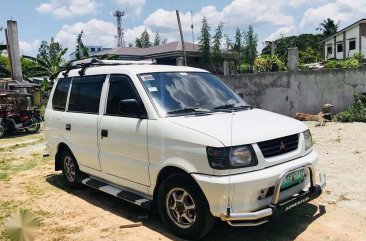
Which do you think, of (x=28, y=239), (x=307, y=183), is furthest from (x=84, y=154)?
(x=28, y=239)

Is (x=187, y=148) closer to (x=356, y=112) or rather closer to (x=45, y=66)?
(x=356, y=112)

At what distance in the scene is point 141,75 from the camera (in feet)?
15.9

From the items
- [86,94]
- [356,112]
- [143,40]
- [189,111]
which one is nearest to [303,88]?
[356,112]

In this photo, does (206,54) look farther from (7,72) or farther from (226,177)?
(226,177)

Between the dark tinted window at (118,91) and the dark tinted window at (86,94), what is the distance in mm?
288

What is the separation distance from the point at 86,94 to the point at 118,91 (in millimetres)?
915

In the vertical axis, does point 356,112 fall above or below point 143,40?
below

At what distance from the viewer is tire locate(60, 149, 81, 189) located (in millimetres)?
6254

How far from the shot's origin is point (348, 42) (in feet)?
153

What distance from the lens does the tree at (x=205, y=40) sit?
29.8 metres

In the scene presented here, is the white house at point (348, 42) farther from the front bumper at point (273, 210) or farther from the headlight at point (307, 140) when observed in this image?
the front bumper at point (273, 210)

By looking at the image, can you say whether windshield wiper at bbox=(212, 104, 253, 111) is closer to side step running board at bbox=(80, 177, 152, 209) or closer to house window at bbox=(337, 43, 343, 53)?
side step running board at bbox=(80, 177, 152, 209)

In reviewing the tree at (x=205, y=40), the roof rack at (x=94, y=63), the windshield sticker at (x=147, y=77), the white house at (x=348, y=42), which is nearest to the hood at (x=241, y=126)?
the windshield sticker at (x=147, y=77)

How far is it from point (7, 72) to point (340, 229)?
1112 inches
